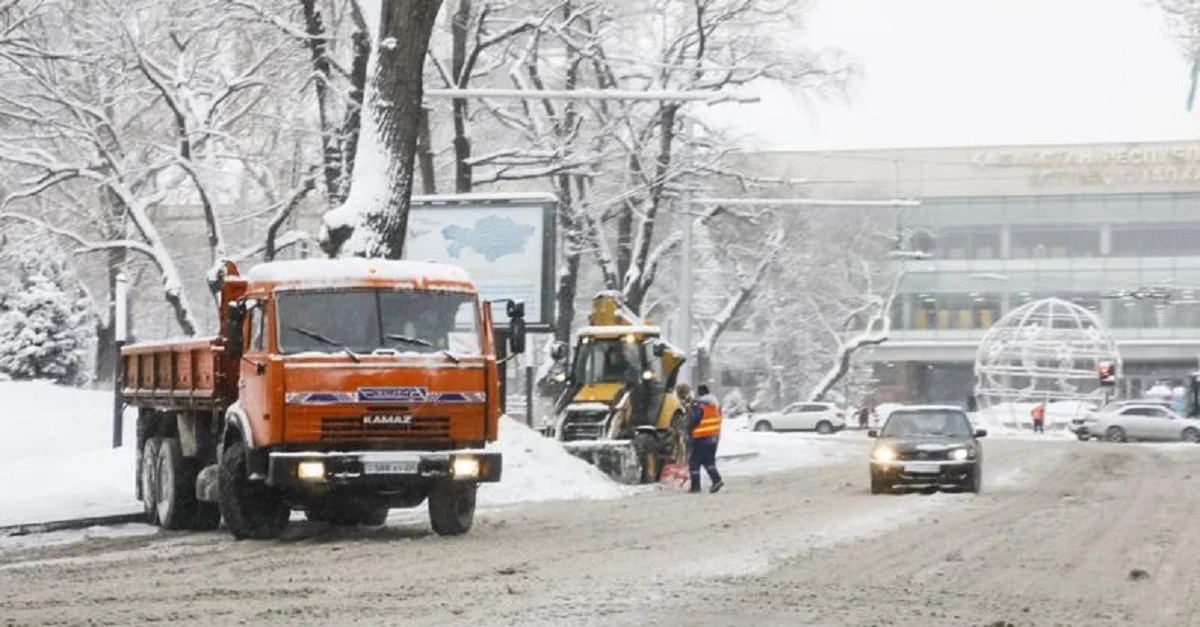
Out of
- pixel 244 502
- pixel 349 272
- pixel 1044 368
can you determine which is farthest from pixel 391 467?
pixel 1044 368

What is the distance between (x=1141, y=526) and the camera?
75.6ft

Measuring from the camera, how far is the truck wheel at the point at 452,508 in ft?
68.5

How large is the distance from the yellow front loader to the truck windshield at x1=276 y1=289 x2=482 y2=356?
13132 mm

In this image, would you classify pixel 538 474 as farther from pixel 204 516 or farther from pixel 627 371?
pixel 204 516

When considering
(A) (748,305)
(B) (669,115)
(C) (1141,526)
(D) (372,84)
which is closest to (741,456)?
(B) (669,115)

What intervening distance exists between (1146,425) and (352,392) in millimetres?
56579

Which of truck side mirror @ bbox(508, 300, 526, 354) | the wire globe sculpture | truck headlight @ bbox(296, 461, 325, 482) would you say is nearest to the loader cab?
truck side mirror @ bbox(508, 300, 526, 354)

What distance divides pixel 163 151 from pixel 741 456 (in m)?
17.2

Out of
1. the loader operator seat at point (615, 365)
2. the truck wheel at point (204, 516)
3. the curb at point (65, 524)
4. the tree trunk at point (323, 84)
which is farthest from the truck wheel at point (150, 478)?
the tree trunk at point (323, 84)

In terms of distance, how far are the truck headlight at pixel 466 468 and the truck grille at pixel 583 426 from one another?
14.8 m

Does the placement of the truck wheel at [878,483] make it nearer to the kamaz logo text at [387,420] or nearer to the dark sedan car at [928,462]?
the dark sedan car at [928,462]

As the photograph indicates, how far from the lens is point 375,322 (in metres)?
20.6

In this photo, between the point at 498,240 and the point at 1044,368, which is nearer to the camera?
the point at 498,240

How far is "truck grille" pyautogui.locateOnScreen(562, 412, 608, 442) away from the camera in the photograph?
35156 mm
